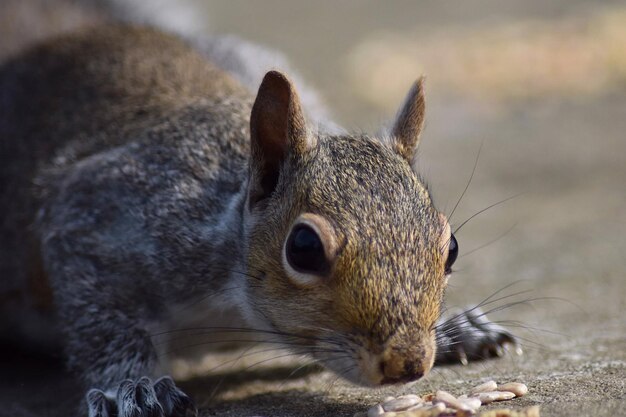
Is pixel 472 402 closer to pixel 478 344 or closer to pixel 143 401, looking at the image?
pixel 478 344

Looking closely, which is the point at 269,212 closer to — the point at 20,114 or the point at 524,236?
the point at 20,114

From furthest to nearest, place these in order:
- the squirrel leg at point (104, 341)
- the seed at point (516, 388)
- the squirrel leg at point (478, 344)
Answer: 1. the squirrel leg at point (478, 344)
2. the squirrel leg at point (104, 341)
3. the seed at point (516, 388)

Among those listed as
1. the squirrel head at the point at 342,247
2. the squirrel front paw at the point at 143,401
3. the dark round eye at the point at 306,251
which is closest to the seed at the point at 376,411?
the squirrel head at the point at 342,247

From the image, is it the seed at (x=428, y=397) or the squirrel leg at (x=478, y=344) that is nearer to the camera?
the seed at (x=428, y=397)

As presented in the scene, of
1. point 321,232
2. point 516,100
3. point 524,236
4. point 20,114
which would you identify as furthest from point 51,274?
point 516,100

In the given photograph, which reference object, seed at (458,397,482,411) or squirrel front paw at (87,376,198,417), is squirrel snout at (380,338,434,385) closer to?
seed at (458,397,482,411)

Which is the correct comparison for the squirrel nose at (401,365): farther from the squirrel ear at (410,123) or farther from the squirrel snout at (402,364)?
the squirrel ear at (410,123)
